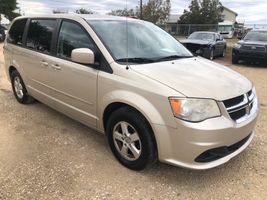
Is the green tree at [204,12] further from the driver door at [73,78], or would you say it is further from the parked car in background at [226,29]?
the driver door at [73,78]

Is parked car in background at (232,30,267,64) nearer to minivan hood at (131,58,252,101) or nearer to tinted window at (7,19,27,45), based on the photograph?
minivan hood at (131,58,252,101)

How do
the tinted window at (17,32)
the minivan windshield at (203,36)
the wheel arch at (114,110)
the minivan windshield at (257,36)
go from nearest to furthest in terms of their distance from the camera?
the wheel arch at (114,110)
the tinted window at (17,32)
the minivan windshield at (257,36)
the minivan windshield at (203,36)

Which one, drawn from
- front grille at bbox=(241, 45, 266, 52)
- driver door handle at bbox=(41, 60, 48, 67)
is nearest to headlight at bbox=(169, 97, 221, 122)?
driver door handle at bbox=(41, 60, 48, 67)

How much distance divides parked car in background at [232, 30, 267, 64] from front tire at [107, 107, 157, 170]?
10962 millimetres

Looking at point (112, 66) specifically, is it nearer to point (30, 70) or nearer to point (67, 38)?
point (67, 38)

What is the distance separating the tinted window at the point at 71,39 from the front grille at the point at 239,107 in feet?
5.82

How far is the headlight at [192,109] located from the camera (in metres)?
2.89

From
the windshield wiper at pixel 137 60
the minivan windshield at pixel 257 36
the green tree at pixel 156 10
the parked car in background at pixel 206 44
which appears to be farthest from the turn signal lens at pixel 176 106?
the green tree at pixel 156 10

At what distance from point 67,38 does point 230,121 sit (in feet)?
8.25

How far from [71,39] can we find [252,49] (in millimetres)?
10667

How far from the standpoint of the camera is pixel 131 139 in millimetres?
3371

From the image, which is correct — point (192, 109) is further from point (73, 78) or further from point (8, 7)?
point (8, 7)

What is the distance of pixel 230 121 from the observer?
302cm

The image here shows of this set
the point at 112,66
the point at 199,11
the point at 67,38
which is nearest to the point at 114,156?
the point at 112,66
